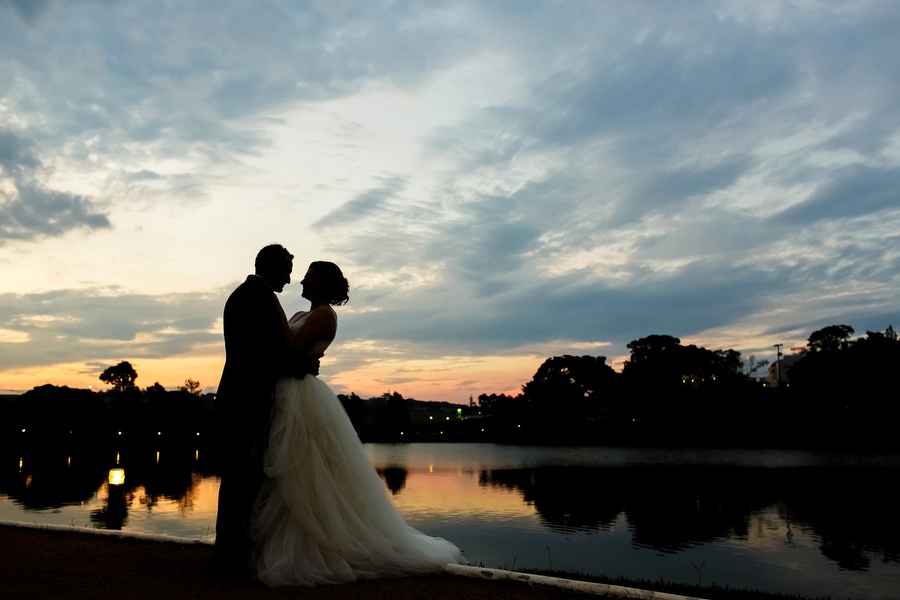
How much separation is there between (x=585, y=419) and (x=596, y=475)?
69.5 m

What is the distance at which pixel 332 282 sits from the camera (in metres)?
7.02

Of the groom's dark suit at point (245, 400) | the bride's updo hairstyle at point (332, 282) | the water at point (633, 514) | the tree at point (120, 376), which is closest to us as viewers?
the groom's dark suit at point (245, 400)

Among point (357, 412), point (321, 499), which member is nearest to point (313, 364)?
point (321, 499)

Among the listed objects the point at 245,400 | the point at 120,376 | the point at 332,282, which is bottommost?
the point at 245,400

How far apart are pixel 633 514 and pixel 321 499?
963 inches

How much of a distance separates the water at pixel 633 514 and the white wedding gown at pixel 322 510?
16.0 ft

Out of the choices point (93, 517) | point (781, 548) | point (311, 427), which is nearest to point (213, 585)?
point (311, 427)

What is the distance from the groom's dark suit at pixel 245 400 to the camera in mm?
6352

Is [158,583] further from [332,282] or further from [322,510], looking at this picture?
[332,282]

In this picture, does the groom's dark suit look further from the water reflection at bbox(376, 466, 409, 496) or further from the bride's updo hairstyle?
the water reflection at bbox(376, 466, 409, 496)

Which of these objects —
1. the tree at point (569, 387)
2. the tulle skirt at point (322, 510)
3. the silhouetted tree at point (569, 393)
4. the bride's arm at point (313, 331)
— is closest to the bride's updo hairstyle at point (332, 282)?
the bride's arm at point (313, 331)

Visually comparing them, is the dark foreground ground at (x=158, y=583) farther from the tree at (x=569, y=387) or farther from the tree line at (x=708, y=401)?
the tree at (x=569, y=387)

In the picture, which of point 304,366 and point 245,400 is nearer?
point 245,400

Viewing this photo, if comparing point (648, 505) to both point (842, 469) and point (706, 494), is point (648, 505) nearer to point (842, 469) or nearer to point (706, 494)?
point (706, 494)
